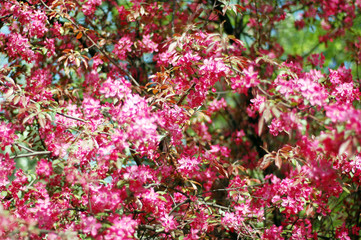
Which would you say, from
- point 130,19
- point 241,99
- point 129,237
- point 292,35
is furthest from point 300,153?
point 292,35

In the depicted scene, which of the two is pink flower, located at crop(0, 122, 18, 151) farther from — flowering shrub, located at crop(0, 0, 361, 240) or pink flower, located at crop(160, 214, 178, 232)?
pink flower, located at crop(160, 214, 178, 232)

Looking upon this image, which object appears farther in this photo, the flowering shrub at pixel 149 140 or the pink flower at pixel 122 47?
the pink flower at pixel 122 47

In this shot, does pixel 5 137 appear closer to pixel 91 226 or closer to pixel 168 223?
pixel 91 226

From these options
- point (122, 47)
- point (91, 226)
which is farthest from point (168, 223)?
point (122, 47)

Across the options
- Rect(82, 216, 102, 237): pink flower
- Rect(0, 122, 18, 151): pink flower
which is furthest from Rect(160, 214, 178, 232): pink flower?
Rect(0, 122, 18, 151): pink flower

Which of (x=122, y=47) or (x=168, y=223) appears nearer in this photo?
(x=168, y=223)

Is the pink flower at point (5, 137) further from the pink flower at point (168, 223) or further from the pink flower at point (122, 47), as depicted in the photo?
the pink flower at point (122, 47)

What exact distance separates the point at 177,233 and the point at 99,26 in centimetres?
247

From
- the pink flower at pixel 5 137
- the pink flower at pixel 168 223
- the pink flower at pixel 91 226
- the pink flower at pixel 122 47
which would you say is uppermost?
the pink flower at pixel 122 47

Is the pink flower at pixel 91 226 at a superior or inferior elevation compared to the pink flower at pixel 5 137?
inferior

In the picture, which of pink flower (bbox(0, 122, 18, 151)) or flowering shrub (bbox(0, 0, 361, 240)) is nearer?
flowering shrub (bbox(0, 0, 361, 240))

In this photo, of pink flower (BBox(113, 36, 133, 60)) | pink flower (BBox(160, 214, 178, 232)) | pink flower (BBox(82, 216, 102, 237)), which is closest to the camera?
pink flower (BBox(82, 216, 102, 237))

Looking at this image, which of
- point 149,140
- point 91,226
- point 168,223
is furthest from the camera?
point 168,223

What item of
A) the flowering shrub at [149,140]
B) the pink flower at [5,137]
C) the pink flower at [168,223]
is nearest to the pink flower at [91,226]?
the flowering shrub at [149,140]
